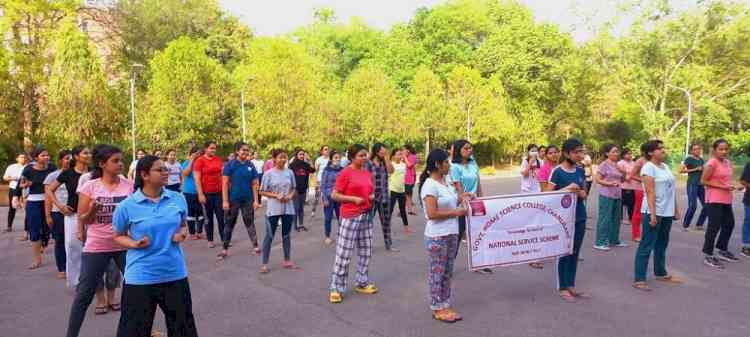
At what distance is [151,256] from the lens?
3.63 metres

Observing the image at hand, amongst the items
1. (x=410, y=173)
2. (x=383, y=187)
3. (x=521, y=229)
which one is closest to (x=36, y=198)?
(x=383, y=187)

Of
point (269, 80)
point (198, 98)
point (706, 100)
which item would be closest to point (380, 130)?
point (269, 80)

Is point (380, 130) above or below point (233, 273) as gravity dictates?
above

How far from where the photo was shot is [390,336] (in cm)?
486

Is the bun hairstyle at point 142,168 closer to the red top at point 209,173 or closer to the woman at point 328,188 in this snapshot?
the red top at point 209,173

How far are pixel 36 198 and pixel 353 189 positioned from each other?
539 cm

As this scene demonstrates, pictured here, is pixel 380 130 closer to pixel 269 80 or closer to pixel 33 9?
pixel 269 80

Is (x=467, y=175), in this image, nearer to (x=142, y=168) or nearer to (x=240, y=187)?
(x=240, y=187)

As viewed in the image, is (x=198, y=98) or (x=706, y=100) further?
(x=706, y=100)

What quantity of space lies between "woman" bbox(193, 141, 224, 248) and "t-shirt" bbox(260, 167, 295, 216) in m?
2.09

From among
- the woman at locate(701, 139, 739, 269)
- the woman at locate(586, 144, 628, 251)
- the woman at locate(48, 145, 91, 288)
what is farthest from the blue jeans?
the woman at locate(48, 145, 91, 288)

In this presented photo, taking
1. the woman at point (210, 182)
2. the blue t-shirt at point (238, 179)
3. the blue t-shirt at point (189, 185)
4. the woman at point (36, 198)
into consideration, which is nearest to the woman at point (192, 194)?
the blue t-shirt at point (189, 185)

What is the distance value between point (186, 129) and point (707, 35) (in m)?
35.2

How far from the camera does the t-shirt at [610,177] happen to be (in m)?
8.90
